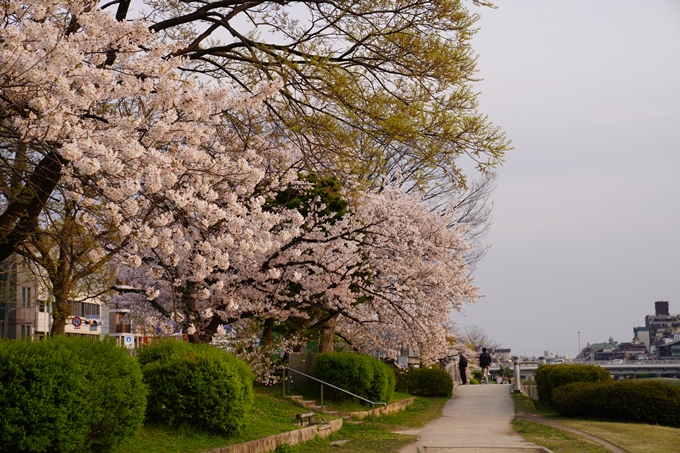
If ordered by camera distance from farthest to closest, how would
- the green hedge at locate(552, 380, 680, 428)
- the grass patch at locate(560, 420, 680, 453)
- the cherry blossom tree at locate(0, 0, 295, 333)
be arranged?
the green hedge at locate(552, 380, 680, 428) < the grass patch at locate(560, 420, 680, 453) < the cherry blossom tree at locate(0, 0, 295, 333)

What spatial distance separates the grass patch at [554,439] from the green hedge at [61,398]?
26.5 feet

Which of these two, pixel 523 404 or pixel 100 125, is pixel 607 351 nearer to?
pixel 523 404

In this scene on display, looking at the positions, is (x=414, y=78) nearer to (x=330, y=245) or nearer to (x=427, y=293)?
(x=330, y=245)

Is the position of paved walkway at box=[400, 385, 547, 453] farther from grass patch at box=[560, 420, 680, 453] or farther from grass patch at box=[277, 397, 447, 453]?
grass patch at box=[560, 420, 680, 453]

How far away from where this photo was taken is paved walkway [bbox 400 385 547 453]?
13.2 metres

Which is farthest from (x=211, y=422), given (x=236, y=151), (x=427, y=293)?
(x=427, y=293)

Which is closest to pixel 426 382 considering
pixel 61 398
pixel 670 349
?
pixel 61 398

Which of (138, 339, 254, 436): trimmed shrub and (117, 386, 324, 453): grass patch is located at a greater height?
(138, 339, 254, 436): trimmed shrub

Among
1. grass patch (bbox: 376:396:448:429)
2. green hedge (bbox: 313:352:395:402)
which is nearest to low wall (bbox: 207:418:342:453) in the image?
green hedge (bbox: 313:352:395:402)

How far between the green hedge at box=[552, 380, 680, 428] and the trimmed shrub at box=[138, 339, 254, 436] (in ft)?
36.8

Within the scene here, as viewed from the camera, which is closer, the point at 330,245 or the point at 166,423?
the point at 166,423

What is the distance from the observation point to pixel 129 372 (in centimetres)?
859

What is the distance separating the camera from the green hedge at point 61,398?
7148 millimetres

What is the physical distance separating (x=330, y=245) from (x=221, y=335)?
11.4 feet
